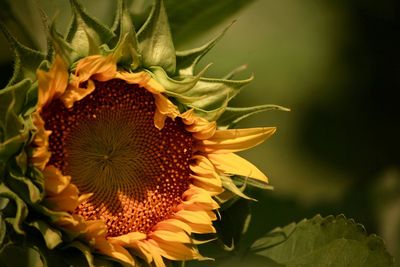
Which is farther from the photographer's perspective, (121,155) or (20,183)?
(121,155)

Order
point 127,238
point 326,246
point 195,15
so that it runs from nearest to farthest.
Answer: point 127,238, point 326,246, point 195,15

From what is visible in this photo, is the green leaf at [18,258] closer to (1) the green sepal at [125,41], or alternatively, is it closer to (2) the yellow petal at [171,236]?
(2) the yellow petal at [171,236]

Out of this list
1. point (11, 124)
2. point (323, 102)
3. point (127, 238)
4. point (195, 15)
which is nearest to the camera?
point (11, 124)

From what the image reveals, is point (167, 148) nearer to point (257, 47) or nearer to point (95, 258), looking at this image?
point (95, 258)

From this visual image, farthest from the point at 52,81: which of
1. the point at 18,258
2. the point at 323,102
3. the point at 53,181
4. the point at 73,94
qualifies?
the point at 323,102

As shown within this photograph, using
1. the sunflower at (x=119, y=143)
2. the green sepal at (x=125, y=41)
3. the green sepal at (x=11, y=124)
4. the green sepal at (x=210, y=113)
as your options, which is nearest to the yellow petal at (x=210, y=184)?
the sunflower at (x=119, y=143)

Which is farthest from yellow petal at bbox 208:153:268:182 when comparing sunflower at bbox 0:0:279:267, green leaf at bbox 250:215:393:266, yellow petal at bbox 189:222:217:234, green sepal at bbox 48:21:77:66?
green sepal at bbox 48:21:77:66

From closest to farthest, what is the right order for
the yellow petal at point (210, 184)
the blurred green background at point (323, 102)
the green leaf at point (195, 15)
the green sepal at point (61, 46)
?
1. the green sepal at point (61, 46)
2. the yellow petal at point (210, 184)
3. the green leaf at point (195, 15)
4. the blurred green background at point (323, 102)

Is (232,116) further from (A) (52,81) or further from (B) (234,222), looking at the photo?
(A) (52,81)
